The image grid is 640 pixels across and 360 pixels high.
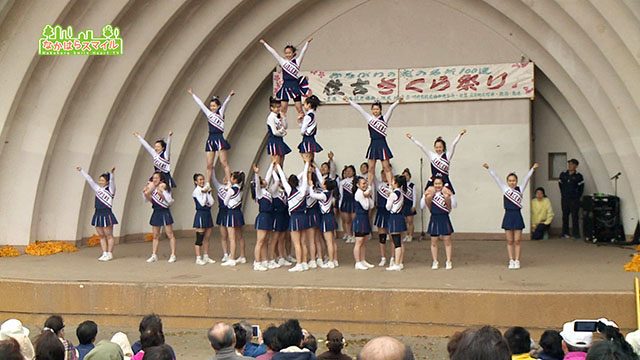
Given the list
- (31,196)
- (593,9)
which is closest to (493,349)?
(593,9)

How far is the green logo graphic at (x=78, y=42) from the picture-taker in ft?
47.5

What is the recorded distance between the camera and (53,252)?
49.6 ft

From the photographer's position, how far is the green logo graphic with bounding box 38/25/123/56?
1447 cm

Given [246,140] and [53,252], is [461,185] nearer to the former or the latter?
[246,140]

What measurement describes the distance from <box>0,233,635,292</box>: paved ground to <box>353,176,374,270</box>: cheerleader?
246 millimetres

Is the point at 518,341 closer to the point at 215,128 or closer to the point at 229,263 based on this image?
the point at 229,263

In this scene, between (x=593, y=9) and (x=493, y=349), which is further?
(x=593, y=9)

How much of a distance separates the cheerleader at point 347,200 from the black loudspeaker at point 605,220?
489cm

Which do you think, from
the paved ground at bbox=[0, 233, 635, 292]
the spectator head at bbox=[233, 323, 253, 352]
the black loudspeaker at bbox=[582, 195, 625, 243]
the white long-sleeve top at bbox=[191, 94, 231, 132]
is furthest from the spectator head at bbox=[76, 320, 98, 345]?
the black loudspeaker at bbox=[582, 195, 625, 243]

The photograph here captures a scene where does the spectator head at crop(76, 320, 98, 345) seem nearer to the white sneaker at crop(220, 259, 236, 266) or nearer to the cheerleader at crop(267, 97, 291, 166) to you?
the white sneaker at crop(220, 259, 236, 266)

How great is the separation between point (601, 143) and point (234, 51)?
8.25 metres

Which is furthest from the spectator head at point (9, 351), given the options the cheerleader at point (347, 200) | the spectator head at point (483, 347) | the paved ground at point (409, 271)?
the cheerleader at point (347, 200)

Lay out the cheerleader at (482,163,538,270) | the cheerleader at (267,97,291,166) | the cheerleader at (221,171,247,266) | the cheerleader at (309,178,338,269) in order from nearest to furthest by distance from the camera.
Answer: the cheerleader at (482,163,538,270)
the cheerleader at (309,178,338,269)
the cheerleader at (221,171,247,266)
the cheerleader at (267,97,291,166)

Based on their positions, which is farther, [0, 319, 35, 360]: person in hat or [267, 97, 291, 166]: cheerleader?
[267, 97, 291, 166]: cheerleader
